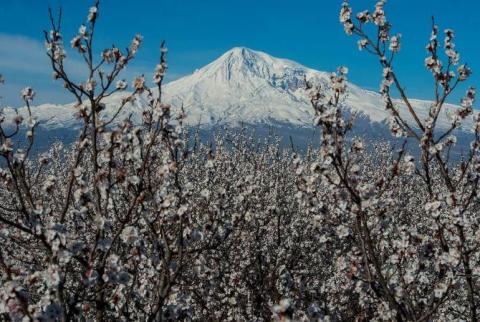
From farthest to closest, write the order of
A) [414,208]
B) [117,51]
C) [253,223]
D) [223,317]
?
1. [414,208]
2. [253,223]
3. [223,317]
4. [117,51]

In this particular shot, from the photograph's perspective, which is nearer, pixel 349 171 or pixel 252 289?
pixel 349 171

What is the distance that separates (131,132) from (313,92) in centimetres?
211

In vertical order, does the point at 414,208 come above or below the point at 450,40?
below

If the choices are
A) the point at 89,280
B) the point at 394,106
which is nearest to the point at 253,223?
the point at 394,106

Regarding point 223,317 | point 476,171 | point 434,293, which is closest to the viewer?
point 434,293

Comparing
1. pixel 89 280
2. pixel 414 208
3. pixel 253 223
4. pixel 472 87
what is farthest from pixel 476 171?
pixel 414 208

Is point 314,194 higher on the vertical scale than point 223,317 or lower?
higher

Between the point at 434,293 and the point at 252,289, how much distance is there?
791 centimetres

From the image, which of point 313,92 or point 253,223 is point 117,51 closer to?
point 313,92

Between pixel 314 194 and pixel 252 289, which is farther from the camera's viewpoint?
pixel 252 289

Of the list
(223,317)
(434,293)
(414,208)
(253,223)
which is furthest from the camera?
(414,208)

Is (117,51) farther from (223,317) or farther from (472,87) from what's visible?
(223,317)

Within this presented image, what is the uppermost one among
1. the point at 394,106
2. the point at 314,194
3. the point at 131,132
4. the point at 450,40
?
the point at 450,40

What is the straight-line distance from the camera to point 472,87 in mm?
6512
